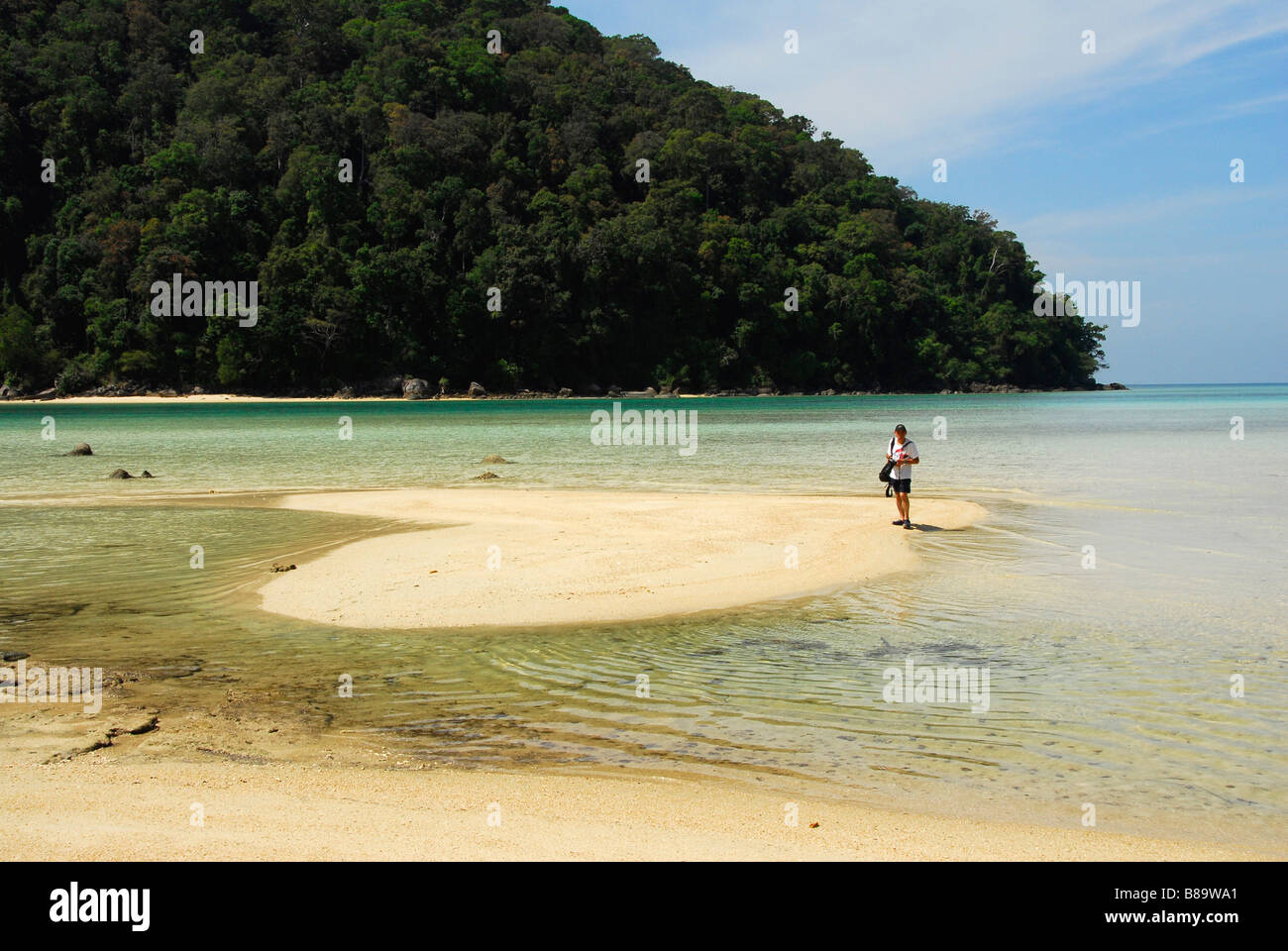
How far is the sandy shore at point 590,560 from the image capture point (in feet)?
30.3

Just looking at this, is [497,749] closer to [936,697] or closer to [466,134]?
[936,697]

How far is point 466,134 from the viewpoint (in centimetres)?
9288

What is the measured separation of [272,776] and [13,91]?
113 meters

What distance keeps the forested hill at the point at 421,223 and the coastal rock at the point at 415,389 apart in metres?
1.73

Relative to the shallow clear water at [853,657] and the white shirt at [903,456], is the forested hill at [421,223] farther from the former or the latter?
the white shirt at [903,456]

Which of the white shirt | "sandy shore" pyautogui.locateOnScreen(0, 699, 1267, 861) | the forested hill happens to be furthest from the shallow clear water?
the forested hill

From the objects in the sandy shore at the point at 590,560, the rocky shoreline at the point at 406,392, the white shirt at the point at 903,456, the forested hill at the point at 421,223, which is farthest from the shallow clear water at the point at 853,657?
the forested hill at the point at 421,223

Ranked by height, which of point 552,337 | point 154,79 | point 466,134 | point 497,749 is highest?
point 154,79

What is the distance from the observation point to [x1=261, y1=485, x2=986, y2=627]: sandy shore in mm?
9242

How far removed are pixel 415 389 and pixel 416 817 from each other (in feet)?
266

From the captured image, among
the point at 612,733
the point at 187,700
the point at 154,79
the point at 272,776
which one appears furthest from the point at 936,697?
the point at 154,79

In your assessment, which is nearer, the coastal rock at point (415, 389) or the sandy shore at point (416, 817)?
the sandy shore at point (416, 817)

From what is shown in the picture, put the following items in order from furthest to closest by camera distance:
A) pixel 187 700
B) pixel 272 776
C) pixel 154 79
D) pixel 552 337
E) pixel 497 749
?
pixel 154 79
pixel 552 337
pixel 187 700
pixel 497 749
pixel 272 776

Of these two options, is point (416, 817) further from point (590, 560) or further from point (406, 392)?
point (406, 392)
